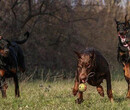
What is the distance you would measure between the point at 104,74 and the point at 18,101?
5.63 ft

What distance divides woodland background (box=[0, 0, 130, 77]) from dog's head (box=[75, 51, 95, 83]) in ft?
32.6

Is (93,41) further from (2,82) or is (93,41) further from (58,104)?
(58,104)

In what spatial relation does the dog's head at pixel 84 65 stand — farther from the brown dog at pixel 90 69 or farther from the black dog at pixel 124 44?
the black dog at pixel 124 44

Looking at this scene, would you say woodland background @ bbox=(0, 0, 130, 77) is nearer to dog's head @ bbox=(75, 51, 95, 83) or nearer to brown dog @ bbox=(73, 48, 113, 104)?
brown dog @ bbox=(73, 48, 113, 104)

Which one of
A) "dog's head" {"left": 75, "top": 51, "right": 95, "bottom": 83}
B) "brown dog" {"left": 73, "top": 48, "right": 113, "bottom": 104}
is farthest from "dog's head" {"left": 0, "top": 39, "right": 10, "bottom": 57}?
"dog's head" {"left": 75, "top": 51, "right": 95, "bottom": 83}

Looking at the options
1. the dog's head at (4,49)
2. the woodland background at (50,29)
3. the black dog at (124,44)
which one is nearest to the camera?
the black dog at (124,44)

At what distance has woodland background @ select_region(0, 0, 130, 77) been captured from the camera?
54.5 feet

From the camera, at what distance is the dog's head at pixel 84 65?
19.8 ft

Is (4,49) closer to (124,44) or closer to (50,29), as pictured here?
(124,44)

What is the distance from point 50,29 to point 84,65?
11820 mm

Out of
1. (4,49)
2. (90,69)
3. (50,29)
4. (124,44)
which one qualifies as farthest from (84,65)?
(50,29)

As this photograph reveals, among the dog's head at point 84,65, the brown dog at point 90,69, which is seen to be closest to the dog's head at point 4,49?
the brown dog at point 90,69

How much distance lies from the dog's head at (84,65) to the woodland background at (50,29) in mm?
9948

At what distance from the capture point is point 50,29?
17.8 meters
